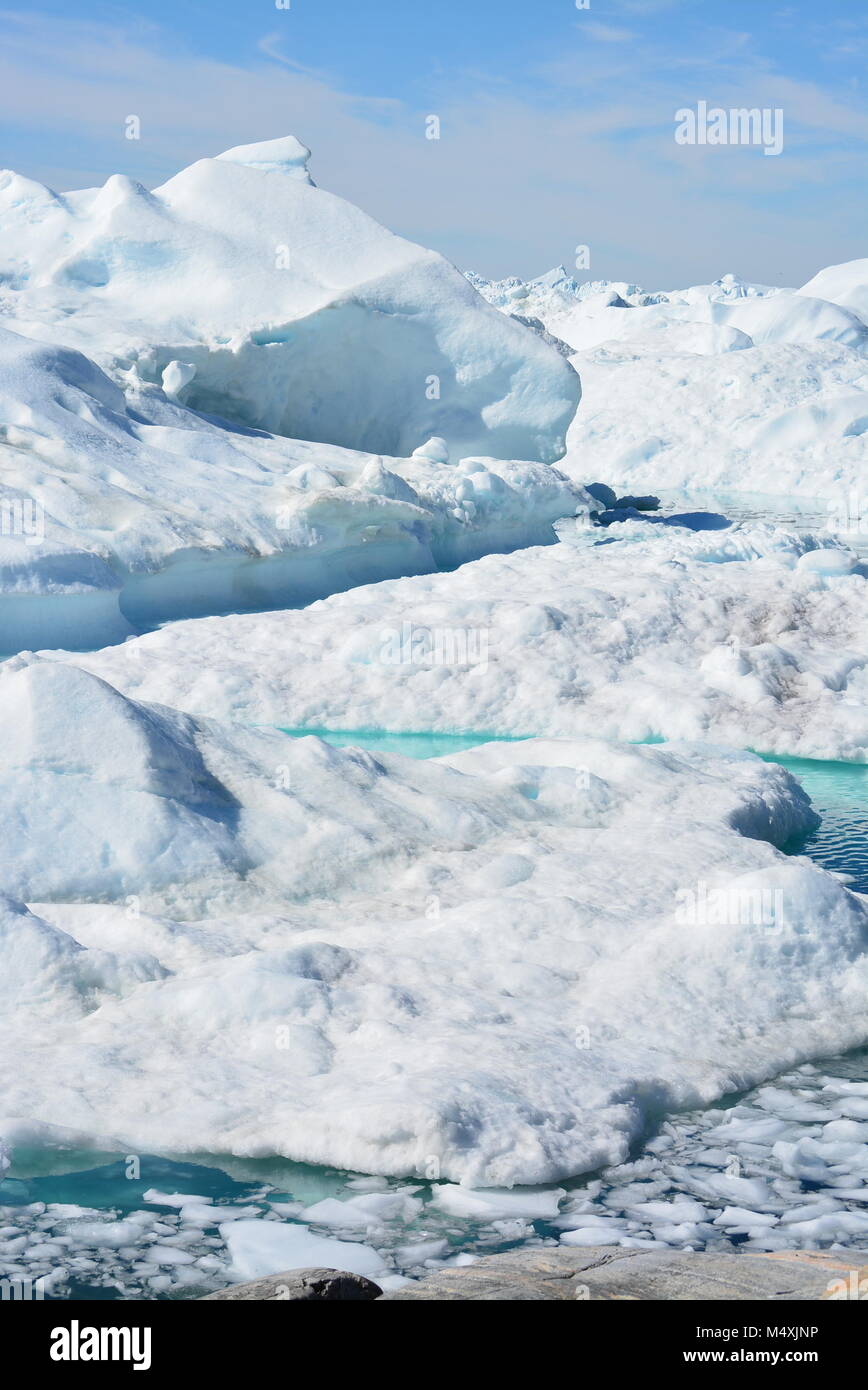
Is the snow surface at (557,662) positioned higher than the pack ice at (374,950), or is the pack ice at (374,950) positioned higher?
the snow surface at (557,662)

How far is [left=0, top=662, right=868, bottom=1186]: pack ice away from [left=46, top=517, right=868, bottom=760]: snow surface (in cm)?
206

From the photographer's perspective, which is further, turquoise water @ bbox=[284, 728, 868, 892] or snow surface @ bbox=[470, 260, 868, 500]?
snow surface @ bbox=[470, 260, 868, 500]

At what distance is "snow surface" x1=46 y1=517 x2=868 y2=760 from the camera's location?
27.3ft

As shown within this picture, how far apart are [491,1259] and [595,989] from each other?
1.65 meters

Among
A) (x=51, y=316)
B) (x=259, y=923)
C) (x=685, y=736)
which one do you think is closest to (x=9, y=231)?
(x=51, y=316)

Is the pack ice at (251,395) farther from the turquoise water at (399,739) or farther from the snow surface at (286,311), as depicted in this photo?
the turquoise water at (399,739)

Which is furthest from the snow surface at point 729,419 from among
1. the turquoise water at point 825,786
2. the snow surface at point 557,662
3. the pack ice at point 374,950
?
the pack ice at point 374,950

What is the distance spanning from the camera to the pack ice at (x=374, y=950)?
136 inches

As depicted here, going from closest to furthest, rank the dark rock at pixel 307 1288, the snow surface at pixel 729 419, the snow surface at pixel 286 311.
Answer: the dark rock at pixel 307 1288 → the snow surface at pixel 286 311 → the snow surface at pixel 729 419

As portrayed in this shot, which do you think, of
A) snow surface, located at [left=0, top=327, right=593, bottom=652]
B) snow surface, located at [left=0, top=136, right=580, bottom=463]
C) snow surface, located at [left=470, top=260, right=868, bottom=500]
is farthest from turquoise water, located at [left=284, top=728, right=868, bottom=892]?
snow surface, located at [left=470, top=260, right=868, bottom=500]

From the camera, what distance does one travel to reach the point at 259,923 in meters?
4.71

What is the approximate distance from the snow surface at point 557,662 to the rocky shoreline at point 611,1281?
5.68 metres

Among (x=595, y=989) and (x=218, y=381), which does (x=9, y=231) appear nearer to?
(x=218, y=381)

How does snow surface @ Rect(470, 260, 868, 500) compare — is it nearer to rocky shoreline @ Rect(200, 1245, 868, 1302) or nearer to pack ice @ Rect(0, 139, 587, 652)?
pack ice @ Rect(0, 139, 587, 652)
